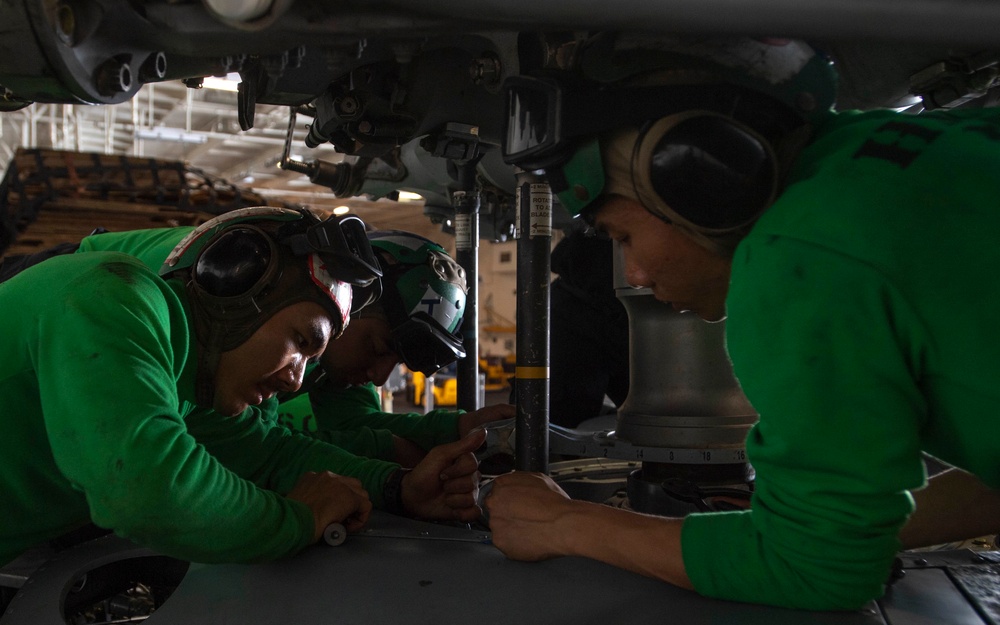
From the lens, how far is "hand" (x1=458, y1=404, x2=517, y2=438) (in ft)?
8.20

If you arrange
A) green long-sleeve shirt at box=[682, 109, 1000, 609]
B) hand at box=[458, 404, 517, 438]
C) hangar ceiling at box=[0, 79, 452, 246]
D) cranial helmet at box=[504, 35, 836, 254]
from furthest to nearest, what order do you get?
hangar ceiling at box=[0, 79, 452, 246] → hand at box=[458, 404, 517, 438] → cranial helmet at box=[504, 35, 836, 254] → green long-sleeve shirt at box=[682, 109, 1000, 609]

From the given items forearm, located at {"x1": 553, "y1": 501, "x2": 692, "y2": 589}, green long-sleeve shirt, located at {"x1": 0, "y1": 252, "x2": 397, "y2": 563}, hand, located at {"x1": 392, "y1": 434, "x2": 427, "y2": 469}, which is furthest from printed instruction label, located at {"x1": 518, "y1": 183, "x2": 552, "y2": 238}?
hand, located at {"x1": 392, "y1": 434, "x2": 427, "y2": 469}

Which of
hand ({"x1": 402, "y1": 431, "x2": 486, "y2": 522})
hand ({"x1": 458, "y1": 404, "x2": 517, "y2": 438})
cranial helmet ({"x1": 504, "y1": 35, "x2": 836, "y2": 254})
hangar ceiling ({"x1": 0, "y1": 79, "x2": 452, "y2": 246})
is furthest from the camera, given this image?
hangar ceiling ({"x1": 0, "y1": 79, "x2": 452, "y2": 246})

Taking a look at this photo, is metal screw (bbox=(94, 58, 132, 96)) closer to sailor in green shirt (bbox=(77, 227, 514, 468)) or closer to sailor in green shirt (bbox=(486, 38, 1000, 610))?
sailor in green shirt (bbox=(486, 38, 1000, 610))

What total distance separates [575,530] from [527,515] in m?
0.12

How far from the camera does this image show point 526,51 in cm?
127

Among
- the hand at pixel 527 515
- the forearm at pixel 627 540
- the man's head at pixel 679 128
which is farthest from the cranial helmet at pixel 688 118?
the hand at pixel 527 515

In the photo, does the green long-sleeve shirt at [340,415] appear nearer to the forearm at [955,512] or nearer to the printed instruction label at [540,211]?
the printed instruction label at [540,211]

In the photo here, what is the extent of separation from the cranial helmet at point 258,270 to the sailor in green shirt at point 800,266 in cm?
62

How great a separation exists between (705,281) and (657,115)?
273 millimetres

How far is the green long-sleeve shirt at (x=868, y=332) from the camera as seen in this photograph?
0.88m

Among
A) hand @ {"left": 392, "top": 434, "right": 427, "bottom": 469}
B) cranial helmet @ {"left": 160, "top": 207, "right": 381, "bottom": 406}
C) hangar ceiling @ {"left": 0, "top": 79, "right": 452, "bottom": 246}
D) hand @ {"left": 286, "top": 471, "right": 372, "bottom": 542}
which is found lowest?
hand @ {"left": 392, "top": 434, "right": 427, "bottom": 469}

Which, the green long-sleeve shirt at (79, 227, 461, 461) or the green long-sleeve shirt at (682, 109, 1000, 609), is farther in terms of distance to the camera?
the green long-sleeve shirt at (79, 227, 461, 461)

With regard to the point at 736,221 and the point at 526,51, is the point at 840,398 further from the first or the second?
the point at 526,51
